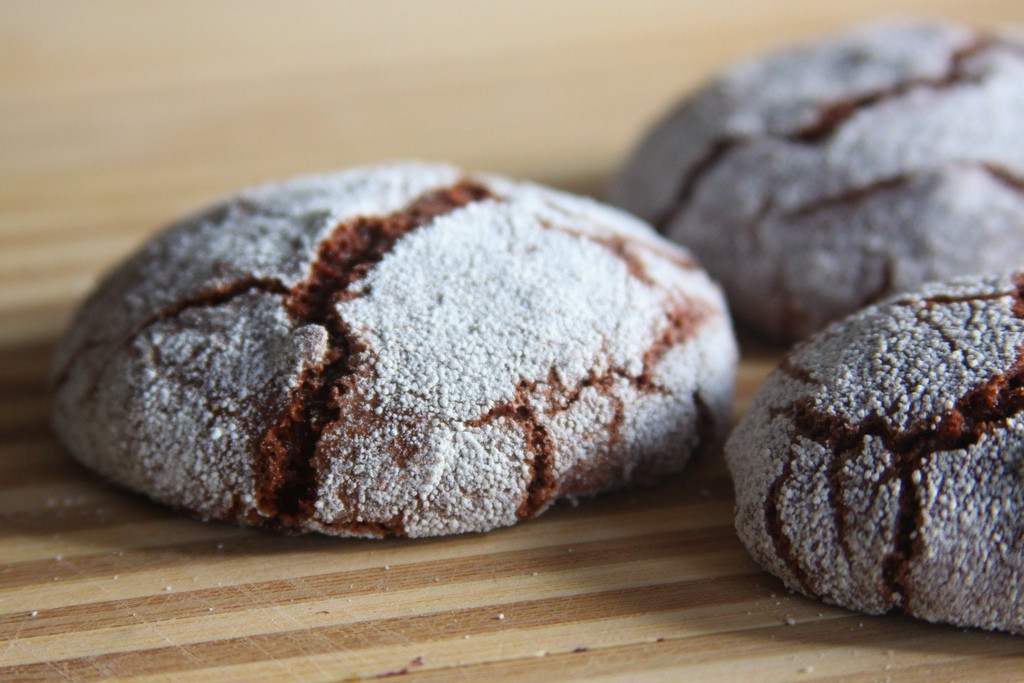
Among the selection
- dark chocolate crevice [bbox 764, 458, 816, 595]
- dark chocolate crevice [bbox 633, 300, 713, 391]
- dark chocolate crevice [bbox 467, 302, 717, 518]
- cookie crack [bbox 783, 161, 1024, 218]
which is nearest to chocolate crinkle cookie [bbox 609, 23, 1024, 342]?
cookie crack [bbox 783, 161, 1024, 218]

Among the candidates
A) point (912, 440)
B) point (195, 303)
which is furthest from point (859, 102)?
point (195, 303)

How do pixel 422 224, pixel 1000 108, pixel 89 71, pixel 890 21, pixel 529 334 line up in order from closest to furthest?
pixel 529 334 → pixel 422 224 → pixel 1000 108 → pixel 890 21 → pixel 89 71

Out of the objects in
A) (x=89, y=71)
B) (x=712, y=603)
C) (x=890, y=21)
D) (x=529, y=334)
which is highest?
(x=89, y=71)

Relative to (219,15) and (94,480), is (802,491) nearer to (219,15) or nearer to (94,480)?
(94,480)

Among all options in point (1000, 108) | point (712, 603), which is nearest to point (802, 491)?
point (712, 603)

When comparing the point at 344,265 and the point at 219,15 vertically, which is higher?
the point at 219,15

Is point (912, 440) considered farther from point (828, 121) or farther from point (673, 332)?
point (828, 121)

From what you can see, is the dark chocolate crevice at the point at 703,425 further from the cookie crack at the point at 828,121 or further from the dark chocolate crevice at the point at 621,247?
the cookie crack at the point at 828,121
